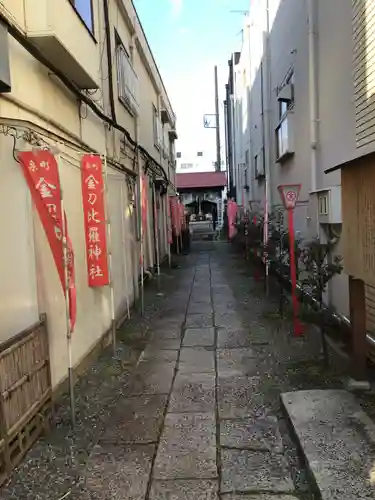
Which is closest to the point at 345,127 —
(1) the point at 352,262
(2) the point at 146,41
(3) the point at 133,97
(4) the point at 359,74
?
(4) the point at 359,74

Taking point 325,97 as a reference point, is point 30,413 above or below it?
below

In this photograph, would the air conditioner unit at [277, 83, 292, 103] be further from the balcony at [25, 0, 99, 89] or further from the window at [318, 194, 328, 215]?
the balcony at [25, 0, 99, 89]

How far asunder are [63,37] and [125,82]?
197 inches

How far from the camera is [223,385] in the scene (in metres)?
5.97

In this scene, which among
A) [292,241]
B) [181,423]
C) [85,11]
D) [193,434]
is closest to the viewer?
[193,434]

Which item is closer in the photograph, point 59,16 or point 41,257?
point 41,257

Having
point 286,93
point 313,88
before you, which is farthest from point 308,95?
point 286,93

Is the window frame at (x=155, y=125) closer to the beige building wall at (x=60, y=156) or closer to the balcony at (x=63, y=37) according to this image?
the beige building wall at (x=60, y=156)

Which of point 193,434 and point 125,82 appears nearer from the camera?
point 193,434

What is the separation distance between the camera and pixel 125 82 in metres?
10.6

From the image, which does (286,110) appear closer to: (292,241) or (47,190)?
(292,241)

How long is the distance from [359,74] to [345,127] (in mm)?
1004

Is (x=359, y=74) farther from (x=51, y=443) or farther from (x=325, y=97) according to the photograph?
(x=51, y=443)

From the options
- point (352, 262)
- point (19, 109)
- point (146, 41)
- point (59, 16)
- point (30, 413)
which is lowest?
point (30, 413)
